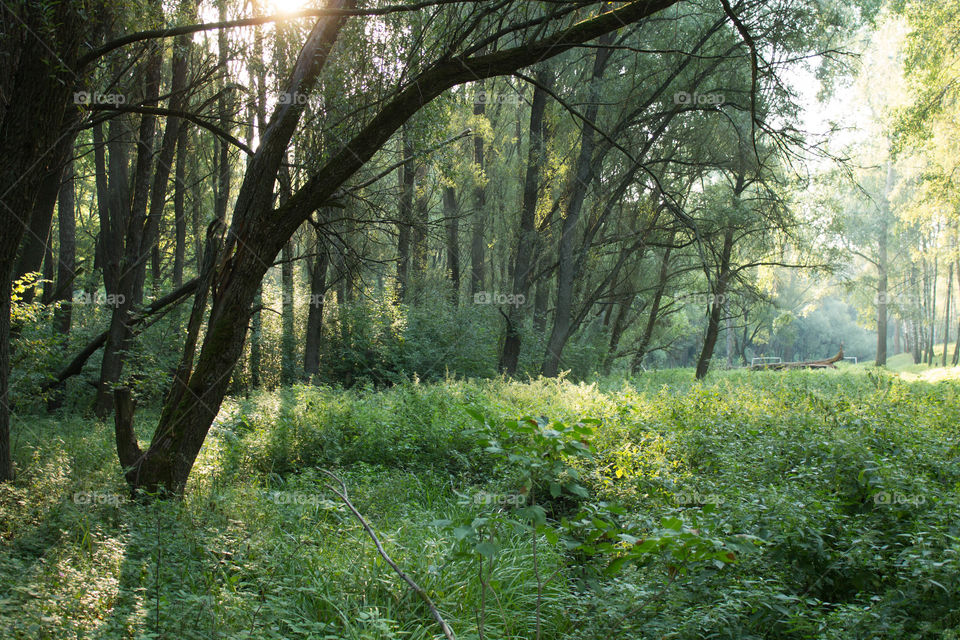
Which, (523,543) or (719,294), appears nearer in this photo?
(523,543)

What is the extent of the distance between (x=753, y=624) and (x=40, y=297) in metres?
14.2

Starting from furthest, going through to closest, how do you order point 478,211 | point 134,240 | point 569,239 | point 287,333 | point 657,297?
point 657,297
point 478,211
point 287,333
point 569,239
point 134,240

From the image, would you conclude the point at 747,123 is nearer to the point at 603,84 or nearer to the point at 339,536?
the point at 603,84

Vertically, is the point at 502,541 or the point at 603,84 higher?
the point at 603,84

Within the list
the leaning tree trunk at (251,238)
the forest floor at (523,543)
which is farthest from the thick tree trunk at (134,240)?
the leaning tree trunk at (251,238)

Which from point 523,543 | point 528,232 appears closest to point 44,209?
point 523,543

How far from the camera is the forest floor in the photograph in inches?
128

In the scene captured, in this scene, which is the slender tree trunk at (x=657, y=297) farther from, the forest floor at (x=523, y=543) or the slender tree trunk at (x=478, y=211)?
the forest floor at (x=523, y=543)

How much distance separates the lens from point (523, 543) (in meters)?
5.44

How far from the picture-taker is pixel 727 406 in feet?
28.4

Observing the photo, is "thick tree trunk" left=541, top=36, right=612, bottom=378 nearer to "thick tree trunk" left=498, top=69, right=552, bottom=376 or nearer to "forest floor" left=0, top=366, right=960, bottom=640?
"thick tree trunk" left=498, top=69, right=552, bottom=376

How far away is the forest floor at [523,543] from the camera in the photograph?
10.7 feet

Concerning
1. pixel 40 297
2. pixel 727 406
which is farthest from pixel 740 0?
pixel 40 297

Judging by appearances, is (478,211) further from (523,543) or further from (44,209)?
(523,543)
